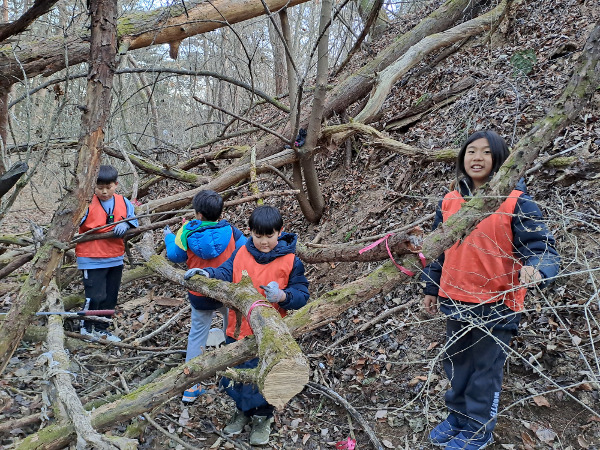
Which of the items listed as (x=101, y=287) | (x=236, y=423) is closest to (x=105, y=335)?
(x=101, y=287)

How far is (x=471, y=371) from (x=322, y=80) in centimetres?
317

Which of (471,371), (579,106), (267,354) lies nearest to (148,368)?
(267,354)

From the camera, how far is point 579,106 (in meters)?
2.59

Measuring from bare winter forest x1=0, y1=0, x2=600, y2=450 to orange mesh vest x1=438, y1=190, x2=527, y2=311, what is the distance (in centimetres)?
16

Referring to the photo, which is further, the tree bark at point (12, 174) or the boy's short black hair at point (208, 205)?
the boy's short black hair at point (208, 205)

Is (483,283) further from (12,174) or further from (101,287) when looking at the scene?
(101,287)

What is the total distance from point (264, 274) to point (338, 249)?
55 centimetres

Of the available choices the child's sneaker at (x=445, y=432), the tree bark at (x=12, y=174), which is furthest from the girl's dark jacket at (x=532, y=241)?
the tree bark at (x=12, y=174)

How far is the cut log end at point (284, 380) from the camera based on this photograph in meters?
1.78

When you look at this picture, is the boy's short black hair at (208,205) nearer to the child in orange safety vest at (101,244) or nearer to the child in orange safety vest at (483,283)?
the child in orange safety vest at (101,244)

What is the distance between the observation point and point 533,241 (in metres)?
2.27

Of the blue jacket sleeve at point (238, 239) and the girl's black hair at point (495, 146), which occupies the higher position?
the girl's black hair at point (495, 146)

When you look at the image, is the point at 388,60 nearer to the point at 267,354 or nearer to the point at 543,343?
the point at 543,343

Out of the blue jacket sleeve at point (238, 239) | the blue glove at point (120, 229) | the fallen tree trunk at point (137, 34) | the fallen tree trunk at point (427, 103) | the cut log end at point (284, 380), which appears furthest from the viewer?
the fallen tree trunk at point (427, 103)
